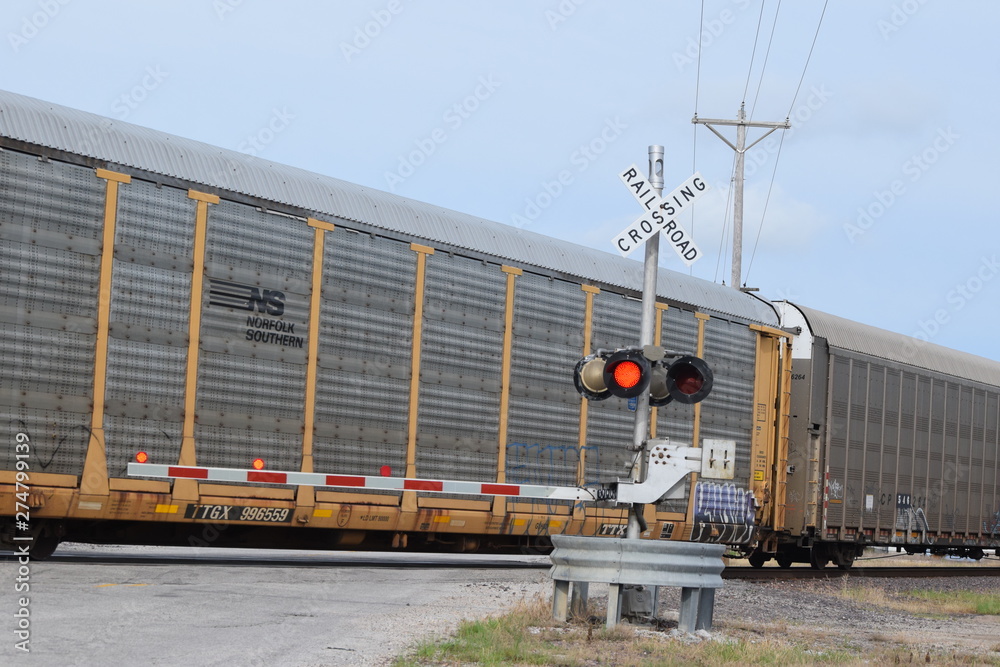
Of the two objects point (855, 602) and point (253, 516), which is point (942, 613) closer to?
point (855, 602)

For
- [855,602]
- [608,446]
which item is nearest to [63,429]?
[608,446]

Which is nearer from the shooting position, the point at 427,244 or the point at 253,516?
the point at 253,516

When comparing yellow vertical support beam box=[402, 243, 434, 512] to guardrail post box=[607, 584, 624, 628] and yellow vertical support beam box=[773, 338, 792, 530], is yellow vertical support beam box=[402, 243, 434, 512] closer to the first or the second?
guardrail post box=[607, 584, 624, 628]

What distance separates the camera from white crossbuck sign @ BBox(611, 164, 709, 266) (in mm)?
8844

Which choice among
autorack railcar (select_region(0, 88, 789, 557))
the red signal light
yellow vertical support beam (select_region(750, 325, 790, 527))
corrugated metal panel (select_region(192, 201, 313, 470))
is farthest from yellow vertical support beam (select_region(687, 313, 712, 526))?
the red signal light

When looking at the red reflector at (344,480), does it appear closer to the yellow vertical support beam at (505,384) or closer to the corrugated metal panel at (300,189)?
the yellow vertical support beam at (505,384)

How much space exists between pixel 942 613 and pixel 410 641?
7.56 meters

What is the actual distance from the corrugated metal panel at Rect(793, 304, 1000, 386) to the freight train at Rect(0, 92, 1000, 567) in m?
2.11

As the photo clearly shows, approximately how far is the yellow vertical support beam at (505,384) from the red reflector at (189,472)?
392 cm

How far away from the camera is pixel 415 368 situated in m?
13.4

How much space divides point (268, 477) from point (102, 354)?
7.06 feet

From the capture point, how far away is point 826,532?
19.3 metres

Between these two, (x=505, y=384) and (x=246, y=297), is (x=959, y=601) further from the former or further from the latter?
(x=246, y=297)

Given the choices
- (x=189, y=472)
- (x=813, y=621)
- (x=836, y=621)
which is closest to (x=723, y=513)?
(x=836, y=621)
